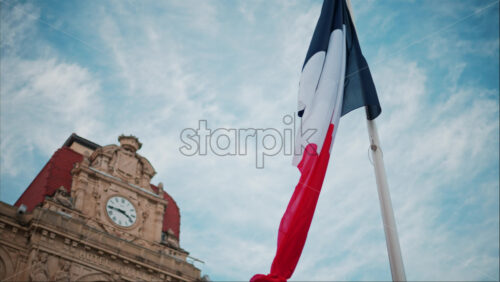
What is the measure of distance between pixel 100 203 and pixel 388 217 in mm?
25280

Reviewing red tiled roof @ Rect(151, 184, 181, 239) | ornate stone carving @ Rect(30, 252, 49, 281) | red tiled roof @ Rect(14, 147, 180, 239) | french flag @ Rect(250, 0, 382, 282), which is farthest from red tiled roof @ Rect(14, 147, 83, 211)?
french flag @ Rect(250, 0, 382, 282)

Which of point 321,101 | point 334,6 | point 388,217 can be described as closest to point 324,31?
point 334,6

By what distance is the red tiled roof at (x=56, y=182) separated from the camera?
108 ft

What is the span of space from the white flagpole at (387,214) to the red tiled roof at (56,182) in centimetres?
2518

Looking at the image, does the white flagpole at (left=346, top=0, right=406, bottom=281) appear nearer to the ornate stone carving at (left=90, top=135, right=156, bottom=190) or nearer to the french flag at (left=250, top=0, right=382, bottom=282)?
the french flag at (left=250, top=0, right=382, bottom=282)

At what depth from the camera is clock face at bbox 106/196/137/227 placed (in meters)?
32.8

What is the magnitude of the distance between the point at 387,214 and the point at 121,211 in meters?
25.4

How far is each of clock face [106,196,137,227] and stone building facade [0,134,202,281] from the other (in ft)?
0.21

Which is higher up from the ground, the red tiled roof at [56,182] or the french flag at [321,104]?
the red tiled roof at [56,182]

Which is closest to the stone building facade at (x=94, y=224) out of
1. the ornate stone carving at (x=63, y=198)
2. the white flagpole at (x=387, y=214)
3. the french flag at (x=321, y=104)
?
the ornate stone carving at (x=63, y=198)

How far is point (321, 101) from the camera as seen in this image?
40.8 feet

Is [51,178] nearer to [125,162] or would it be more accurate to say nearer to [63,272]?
[125,162]

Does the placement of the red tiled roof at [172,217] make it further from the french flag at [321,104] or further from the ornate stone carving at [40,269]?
the french flag at [321,104]

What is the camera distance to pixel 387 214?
10.7m
